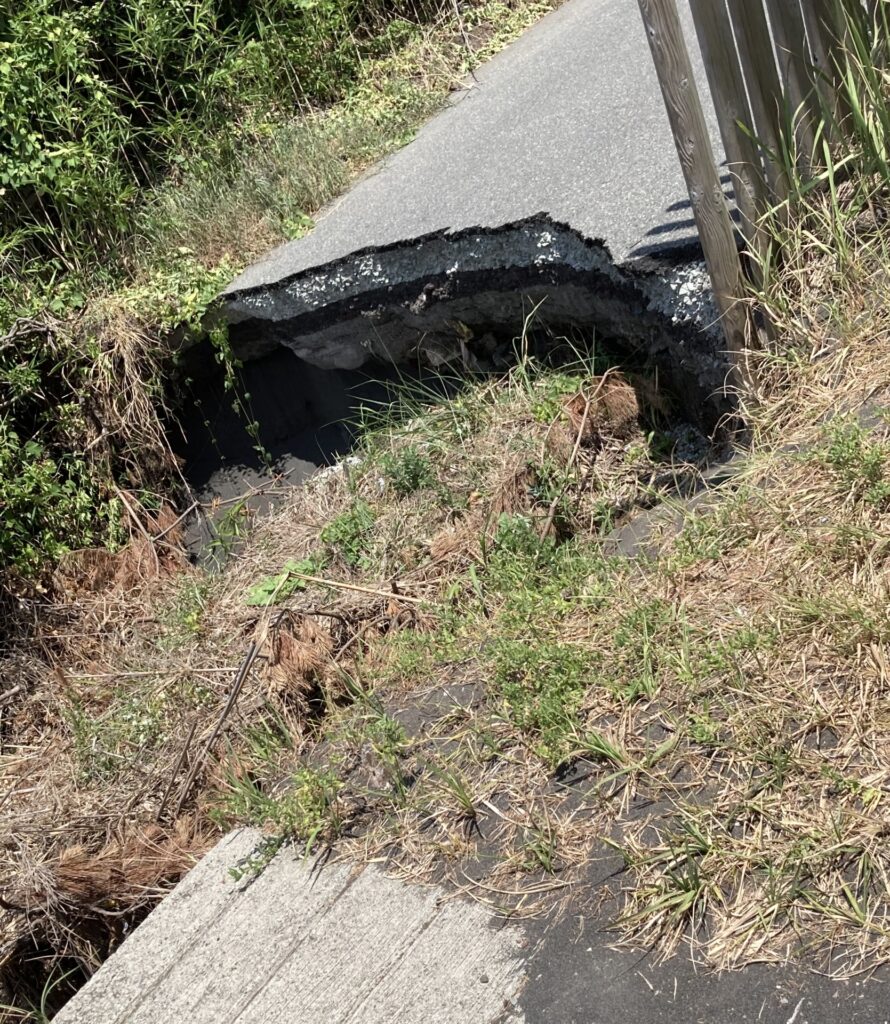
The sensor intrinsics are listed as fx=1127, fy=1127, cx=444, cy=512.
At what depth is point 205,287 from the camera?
5863 millimetres

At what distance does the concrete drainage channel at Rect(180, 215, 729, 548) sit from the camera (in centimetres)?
405

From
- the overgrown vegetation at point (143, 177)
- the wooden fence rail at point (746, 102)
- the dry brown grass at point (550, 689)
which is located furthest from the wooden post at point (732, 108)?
the overgrown vegetation at point (143, 177)

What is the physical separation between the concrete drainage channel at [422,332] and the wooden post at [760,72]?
563 mm

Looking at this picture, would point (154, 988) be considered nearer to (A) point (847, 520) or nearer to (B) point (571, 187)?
(A) point (847, 520)

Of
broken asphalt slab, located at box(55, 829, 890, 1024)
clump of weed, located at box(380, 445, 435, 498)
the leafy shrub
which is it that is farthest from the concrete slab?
the leafy shrub

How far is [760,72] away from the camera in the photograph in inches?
131

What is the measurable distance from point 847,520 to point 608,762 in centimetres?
89

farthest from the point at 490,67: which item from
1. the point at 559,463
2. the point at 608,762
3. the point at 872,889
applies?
the point at 872,889

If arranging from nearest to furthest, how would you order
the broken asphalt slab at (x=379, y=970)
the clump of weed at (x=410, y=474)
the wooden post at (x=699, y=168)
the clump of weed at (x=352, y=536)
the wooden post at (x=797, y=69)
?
the broken asphalt slab at (x=379, y=970) → the wooden post at (x=699, y=168) → the wooden post at (x=797, y=69) → the clump of weed at (x=352, y=536) → the clump of weed at (x=410, y=474)

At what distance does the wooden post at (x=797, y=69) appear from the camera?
3.32 metres

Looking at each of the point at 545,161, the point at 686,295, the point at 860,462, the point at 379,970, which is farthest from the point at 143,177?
the point at 379,970

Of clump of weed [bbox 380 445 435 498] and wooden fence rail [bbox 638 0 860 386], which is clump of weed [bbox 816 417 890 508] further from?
clump of weed [bbox 380 445 435 498]

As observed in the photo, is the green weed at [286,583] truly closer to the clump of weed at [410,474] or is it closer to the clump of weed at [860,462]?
the clump of weed at [410,474]

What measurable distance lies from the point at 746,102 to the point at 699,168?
28cm
